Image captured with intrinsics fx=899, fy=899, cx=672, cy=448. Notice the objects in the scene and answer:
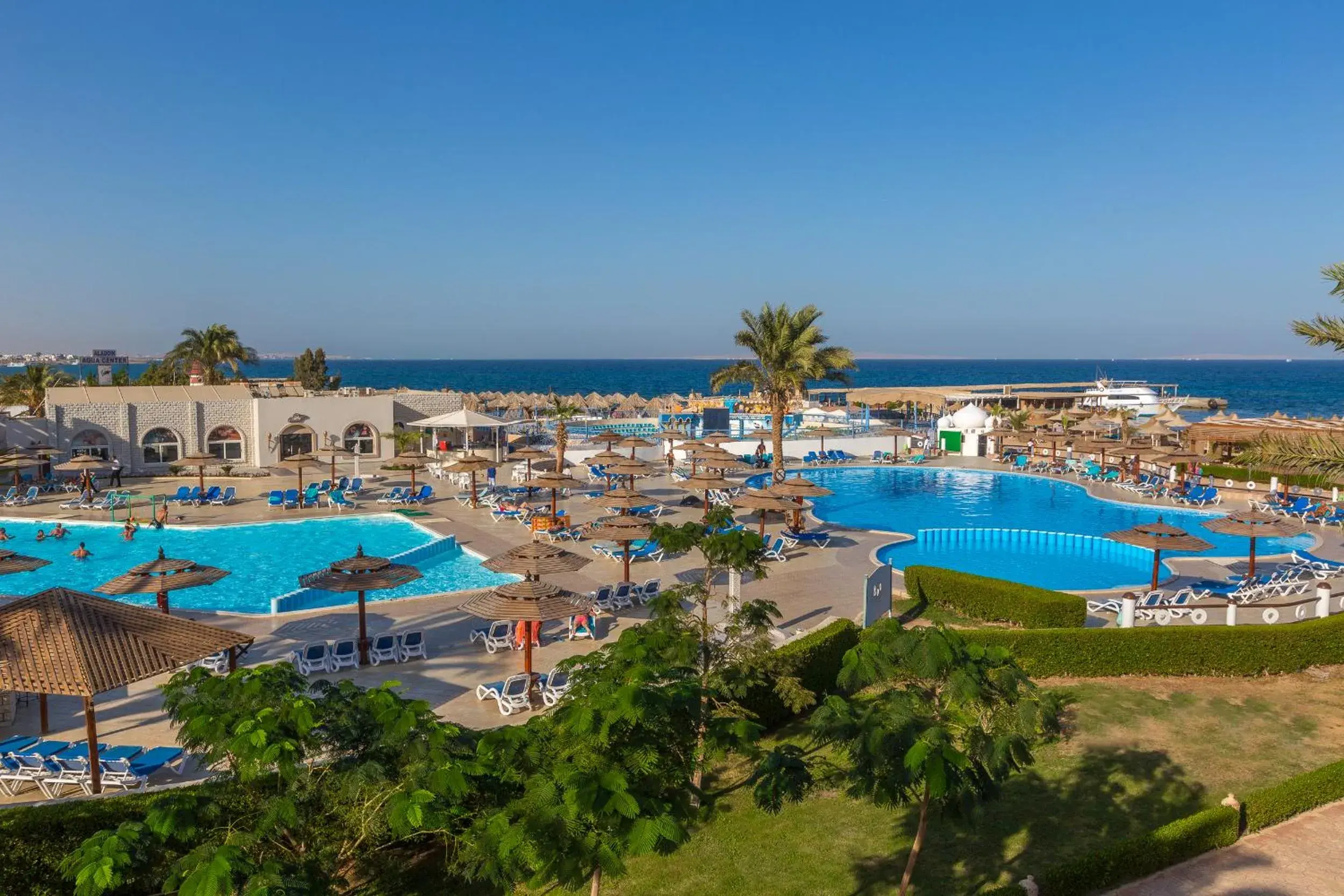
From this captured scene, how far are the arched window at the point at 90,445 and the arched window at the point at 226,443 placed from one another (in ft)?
10.9

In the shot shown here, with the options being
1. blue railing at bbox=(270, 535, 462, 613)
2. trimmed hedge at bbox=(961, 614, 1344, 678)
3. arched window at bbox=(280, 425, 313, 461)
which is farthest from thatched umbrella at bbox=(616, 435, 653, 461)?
trimmed hedge at bbox=(961, 614, 1344, 678)

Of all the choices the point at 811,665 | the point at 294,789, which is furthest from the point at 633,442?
the point at 294,789

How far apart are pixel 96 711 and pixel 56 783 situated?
2.67 metres

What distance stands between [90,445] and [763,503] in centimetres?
2604

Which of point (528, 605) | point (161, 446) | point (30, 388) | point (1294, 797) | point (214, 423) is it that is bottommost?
point (1294, 797)

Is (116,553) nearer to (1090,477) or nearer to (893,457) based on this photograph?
(893,457)

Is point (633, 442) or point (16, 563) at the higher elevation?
point (633, 442)

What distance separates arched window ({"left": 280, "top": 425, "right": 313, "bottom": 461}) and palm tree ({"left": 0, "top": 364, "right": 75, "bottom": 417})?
316 inches

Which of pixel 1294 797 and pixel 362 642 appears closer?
pixel 1294 797

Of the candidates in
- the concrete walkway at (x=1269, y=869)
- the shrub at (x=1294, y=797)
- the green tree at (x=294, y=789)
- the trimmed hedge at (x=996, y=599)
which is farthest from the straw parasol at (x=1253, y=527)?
the green tree at (x=294, y=789)

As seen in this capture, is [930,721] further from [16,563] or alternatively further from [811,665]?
[16,563]

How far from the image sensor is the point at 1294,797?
29.6 feet

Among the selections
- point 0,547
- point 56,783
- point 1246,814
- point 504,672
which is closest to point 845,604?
point 504,672

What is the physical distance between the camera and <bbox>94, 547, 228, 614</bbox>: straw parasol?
1410cm
